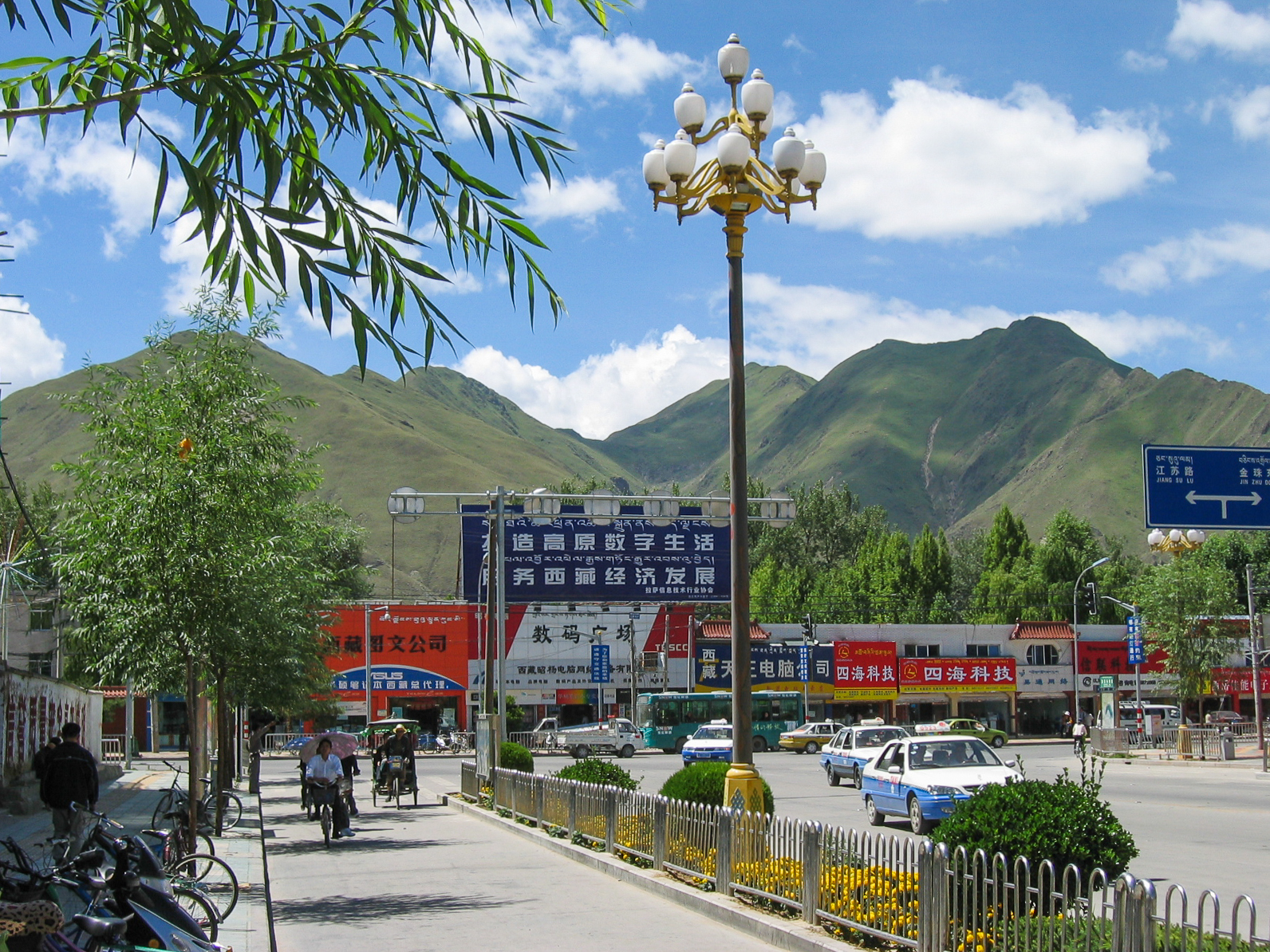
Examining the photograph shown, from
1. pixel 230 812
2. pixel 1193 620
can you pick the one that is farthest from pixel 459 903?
pixel 1193 620

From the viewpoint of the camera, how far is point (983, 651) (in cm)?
7638

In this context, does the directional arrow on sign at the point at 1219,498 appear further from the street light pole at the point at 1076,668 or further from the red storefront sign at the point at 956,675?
the street light pole at the point at 1076,668

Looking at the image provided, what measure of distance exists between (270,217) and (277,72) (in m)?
0.58

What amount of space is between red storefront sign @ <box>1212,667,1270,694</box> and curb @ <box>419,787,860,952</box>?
53.5 metres

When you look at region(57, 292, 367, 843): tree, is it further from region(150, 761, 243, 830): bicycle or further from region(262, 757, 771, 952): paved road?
region(262, 757, 771, 952): paved road

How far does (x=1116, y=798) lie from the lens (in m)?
28.0

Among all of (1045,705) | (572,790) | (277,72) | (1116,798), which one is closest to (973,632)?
(1045,705)

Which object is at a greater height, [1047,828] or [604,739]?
[1047,828]

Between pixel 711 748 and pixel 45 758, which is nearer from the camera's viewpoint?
pixel 45 758

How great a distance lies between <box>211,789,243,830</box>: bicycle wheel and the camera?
21.2m

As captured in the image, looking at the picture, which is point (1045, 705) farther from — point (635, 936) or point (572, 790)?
point (635, 936)

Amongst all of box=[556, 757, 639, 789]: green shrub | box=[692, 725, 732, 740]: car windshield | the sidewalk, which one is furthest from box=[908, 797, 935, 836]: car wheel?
box=[692, 725, 732, 740]: car windshield

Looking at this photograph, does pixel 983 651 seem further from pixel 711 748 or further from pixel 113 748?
pixel 113 748

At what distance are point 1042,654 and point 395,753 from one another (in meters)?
55.7
